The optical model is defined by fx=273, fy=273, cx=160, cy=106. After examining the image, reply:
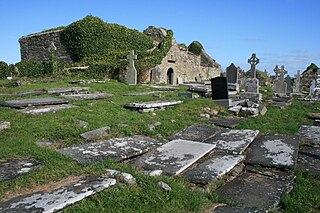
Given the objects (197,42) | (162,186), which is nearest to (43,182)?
(162,186)

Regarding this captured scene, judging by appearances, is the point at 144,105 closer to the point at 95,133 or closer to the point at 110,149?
the point at 95,133

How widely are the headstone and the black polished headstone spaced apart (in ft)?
16.7

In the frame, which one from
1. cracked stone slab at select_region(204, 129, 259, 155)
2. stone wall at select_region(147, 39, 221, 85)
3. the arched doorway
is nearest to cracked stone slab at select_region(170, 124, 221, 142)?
cracked stone slab at select_region(204, 129, 259, 155)

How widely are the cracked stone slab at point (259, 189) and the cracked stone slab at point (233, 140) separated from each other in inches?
26.9

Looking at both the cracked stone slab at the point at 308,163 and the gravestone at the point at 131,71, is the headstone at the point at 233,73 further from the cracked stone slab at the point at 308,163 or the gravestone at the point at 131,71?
the cracked stone slab at the point at 308,163

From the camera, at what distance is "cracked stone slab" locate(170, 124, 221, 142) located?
530cm

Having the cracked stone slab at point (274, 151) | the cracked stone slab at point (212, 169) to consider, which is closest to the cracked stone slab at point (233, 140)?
the cracked stone slab at point (274, 151)

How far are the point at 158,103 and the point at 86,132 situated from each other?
130 inches

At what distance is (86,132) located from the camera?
4.99 meters

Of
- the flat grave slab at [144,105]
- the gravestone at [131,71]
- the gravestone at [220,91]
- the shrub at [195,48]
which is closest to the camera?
the flat grave slab at [144,105]

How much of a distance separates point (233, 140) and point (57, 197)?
3433 mm

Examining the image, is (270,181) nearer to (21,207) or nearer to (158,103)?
(21,207)

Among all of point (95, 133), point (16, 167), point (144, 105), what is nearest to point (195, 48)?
point (144, 105)

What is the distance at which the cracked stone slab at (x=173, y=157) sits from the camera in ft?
11.6
